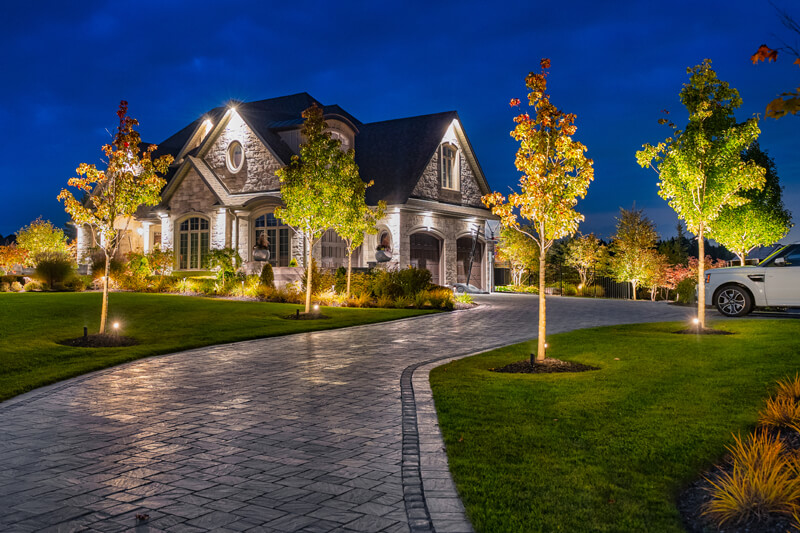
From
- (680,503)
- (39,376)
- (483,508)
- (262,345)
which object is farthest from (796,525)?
(262,345)

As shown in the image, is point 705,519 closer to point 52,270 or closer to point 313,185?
point 313,185

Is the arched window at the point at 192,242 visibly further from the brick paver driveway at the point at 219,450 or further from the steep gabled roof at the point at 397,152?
the brick paver driveway at the point at 219,450

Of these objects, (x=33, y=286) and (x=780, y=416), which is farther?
(x=33, y=286)

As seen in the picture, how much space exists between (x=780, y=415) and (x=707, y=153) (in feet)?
30.3

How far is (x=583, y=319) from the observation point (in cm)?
1827

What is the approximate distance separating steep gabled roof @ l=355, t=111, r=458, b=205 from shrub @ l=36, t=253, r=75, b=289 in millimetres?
13114

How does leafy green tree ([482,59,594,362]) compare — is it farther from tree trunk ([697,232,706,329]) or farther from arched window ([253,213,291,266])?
arched window ([253,213,291,266])

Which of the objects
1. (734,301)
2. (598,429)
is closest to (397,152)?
(734,301)

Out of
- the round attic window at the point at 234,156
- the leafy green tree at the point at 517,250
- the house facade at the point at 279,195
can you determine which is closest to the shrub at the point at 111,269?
the house facade at the point at 279,195

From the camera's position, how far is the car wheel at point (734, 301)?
16.5 meters

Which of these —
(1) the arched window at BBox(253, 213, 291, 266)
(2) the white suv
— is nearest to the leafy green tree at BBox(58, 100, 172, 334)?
(2) the white suv

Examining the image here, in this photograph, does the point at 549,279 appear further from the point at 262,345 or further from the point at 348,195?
the point at 262,345

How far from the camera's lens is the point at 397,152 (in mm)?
31438

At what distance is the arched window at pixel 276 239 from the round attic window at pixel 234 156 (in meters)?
3.23
